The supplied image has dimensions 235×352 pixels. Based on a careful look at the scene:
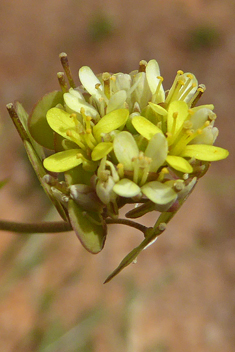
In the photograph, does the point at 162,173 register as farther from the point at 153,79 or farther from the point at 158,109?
the point at 153,79

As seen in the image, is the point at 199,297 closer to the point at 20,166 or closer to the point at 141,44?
the point at 20,166

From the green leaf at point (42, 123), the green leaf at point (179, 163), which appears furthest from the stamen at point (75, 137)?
the green leaf at point (179, 163)

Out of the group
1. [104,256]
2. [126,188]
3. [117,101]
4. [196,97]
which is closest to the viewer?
[126,188]

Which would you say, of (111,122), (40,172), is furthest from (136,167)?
(40,172)

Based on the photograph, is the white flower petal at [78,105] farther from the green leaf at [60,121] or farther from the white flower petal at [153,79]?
the white flower petal at [153,79]

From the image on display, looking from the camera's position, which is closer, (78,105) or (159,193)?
(159,193)

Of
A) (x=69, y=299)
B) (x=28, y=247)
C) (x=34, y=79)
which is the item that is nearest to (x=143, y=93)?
(x=28, y=247)

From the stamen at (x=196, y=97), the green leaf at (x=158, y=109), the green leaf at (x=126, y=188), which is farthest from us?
the stamen at (x=196, y=97)
